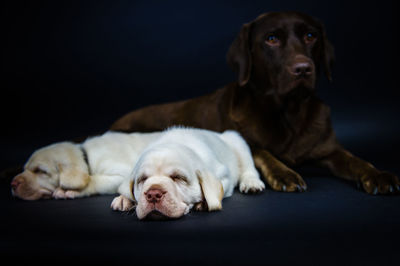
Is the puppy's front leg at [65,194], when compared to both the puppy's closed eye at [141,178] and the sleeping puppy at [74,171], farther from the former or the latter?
the puppy's closed eye at [141,178]

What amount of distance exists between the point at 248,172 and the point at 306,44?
48.2 inches

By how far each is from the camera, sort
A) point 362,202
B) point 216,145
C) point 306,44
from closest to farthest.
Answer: point 362,202, point 216,145, point 306,44

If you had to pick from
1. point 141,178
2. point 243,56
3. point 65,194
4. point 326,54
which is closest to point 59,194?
point 65,194

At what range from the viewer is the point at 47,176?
345cm

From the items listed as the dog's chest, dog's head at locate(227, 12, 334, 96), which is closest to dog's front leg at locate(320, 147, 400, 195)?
the dog's chest

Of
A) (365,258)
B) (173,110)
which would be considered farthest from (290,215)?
(173,110)

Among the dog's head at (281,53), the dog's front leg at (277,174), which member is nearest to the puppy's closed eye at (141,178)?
the dog's front leg at (277,174)

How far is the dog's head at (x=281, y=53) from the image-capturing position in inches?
148

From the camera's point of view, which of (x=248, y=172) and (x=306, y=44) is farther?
(x=306, y=44)

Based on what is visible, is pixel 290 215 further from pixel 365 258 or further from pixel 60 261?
pixel 60 261

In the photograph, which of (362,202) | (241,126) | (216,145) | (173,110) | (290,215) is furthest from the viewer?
(173,110)

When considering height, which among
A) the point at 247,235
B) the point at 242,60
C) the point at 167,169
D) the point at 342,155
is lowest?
the point at 342,155

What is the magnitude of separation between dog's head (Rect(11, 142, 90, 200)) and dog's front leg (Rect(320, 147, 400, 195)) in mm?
2079

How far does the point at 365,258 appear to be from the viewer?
6.47ft
